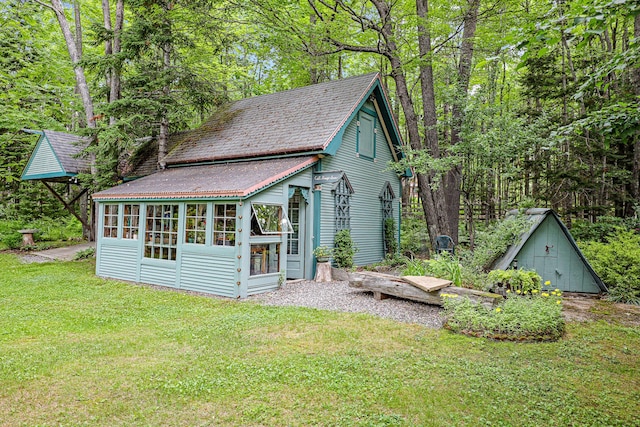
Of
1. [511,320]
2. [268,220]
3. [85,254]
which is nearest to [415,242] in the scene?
[268,220]

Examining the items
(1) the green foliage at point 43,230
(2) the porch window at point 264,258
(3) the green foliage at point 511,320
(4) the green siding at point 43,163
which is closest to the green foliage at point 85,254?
(4) the green siding at point 43,163

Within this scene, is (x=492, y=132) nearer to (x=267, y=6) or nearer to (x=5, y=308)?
(x=267, y=6)

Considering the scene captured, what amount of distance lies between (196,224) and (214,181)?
1.19 metres

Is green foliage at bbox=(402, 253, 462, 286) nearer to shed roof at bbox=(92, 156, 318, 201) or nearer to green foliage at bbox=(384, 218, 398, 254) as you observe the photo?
shed roof at bbox=(92, 156, 318, 201)

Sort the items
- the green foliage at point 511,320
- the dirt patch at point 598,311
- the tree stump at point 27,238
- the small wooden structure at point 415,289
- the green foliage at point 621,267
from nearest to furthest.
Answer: the green foliage at point 511,320, the small wooden structure at point 415,289, the dirt patch at point 598,311, the green foliage at point 621,267, the tree stump at point 27,238

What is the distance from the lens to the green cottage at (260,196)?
8.66m

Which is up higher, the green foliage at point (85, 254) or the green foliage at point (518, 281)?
the green foliage at point (518, 281)

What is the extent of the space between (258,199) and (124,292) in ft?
12.3

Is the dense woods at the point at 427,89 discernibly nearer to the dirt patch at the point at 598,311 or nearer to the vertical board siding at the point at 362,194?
the vertical board siding at the point at 362,194

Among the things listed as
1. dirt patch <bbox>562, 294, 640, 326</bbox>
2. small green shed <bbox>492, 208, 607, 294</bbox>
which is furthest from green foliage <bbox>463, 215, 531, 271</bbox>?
dirt patch <bbox>562, 294, 640, 326</bbox>

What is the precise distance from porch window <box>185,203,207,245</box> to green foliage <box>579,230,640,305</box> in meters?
9.00

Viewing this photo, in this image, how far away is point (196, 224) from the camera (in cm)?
903

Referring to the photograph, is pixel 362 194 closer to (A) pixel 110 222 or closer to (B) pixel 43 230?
(A) pixel 110 222

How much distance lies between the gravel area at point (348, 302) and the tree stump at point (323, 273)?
46 centimetres
